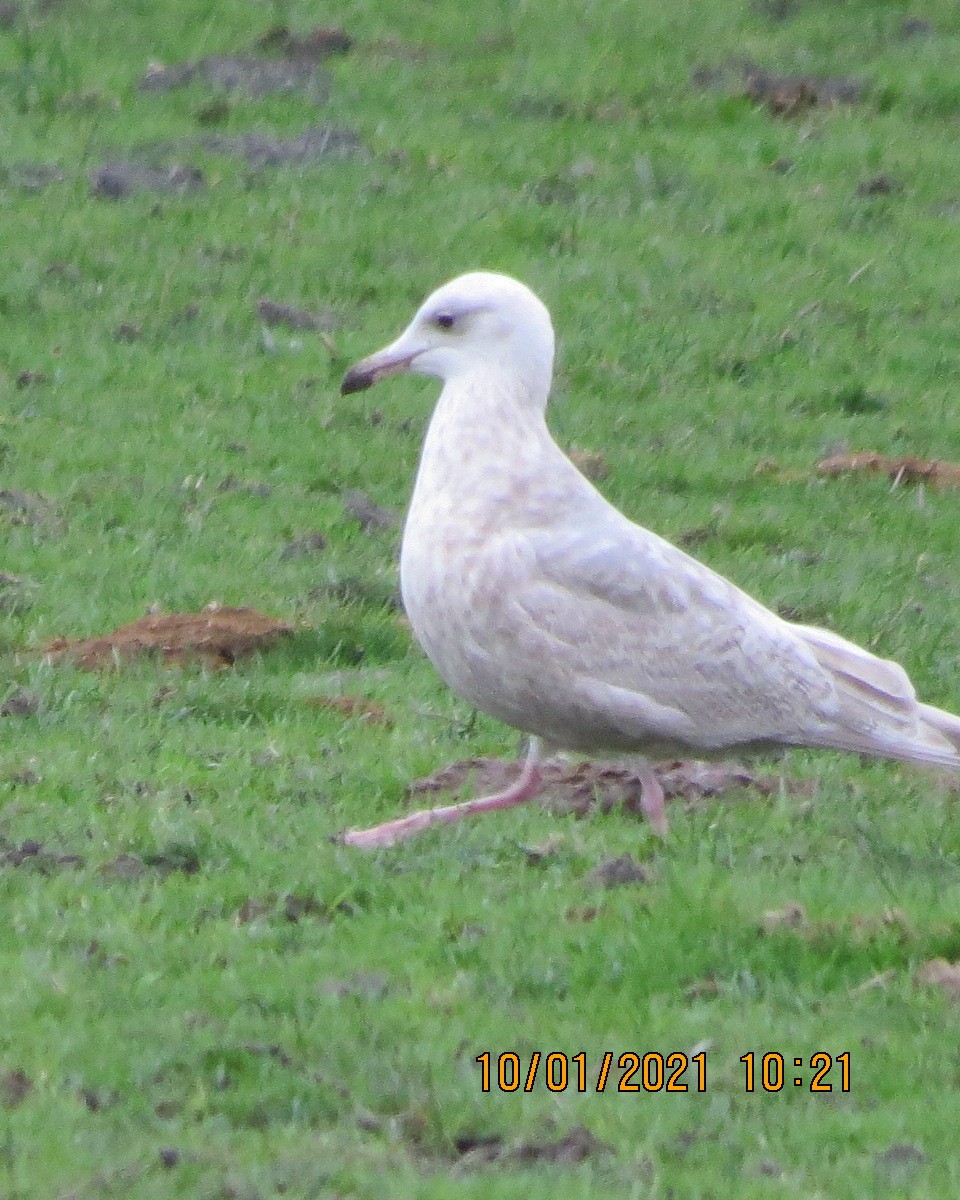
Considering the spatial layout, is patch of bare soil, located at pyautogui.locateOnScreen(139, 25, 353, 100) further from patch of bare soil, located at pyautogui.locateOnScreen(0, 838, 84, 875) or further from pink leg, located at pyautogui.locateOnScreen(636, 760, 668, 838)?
patch of bare soil, located at pyautogui.locateOnScreen(0, 838, 84, 875)

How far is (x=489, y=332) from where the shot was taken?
7781 mm

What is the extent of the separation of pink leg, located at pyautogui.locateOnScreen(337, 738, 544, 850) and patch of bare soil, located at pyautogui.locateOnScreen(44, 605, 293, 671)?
1.97m

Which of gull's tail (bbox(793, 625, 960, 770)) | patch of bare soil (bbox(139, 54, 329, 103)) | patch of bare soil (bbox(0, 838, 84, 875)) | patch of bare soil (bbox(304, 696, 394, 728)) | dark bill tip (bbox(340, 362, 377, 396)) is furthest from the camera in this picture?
patch of bare soil (bbox(139, 54, 329, 103))

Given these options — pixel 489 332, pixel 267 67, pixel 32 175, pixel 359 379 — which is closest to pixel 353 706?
pixel 359 379

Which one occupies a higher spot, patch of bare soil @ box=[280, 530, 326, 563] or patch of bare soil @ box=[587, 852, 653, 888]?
patch of bare soil @ box=[587, 852, 653, 888]

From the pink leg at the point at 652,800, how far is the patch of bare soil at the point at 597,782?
17cm

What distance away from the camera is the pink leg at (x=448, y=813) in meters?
7.03

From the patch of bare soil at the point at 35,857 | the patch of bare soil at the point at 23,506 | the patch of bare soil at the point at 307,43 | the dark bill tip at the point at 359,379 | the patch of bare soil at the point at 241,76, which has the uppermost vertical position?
the dark bill tip at the point at 359,379

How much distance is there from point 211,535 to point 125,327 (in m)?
3.25

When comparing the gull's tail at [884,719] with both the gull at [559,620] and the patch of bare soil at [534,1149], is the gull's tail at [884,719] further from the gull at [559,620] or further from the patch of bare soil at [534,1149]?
the patch of bare soil at [534,1149]
